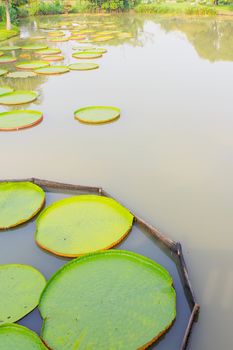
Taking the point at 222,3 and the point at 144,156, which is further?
the point at 222,3

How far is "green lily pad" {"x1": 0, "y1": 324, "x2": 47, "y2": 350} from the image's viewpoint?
6.23 feet

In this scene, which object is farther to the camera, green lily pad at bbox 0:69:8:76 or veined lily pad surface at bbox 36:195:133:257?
green lily pad at bbox 0:69:8:76

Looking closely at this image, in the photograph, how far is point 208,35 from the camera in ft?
41.7

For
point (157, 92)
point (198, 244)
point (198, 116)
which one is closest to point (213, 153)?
point (198, 116)

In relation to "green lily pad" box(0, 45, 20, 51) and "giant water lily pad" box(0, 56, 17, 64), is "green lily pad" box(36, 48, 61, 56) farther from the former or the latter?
"green lily pad" box(0, 45, 20, 51)

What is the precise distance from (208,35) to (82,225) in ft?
39.7

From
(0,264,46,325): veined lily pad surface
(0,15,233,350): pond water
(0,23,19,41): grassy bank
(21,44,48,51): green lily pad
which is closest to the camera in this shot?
(0,264,46,325): veined lily pad surface

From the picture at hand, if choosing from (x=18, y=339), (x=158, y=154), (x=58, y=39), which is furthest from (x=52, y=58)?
(x=18, y=339)

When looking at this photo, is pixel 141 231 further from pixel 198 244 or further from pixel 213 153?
pixel 213 153

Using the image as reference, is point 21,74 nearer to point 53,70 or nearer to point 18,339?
point 53,70

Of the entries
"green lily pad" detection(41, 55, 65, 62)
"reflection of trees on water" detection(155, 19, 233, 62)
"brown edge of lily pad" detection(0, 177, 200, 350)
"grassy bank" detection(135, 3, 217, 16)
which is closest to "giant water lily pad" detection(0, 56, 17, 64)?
"green lily pad" detection(41, 55, 65, 62)

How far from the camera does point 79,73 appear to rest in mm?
8281

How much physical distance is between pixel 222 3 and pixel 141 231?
2286 cm

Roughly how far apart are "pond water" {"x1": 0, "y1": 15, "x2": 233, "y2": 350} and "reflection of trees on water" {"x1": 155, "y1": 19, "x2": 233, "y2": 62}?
1088 mm
